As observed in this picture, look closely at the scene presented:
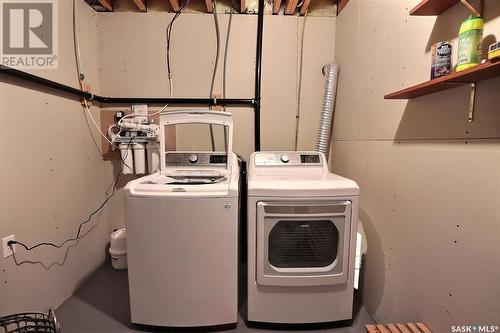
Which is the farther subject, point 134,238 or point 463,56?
point 134,238

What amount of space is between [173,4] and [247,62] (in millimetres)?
801

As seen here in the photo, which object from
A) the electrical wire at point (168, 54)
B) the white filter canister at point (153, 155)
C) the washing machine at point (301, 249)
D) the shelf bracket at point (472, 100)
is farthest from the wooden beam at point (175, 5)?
the shelf bracket at point (472, 100)

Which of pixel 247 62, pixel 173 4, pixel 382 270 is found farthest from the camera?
pixel 247 62

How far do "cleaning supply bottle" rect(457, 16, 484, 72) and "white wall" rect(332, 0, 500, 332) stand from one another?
0.23ft

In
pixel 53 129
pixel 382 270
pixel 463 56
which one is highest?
pixel 463 56

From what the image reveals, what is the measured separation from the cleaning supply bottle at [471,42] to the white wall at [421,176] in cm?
7

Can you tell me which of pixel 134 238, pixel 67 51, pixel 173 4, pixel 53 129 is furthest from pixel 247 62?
pixel 134 238

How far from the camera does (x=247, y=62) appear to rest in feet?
7.75

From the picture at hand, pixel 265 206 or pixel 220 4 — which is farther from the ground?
pixel 220 4

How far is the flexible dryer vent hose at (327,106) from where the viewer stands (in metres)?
2.22

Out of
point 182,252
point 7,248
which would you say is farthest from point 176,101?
point 7,248

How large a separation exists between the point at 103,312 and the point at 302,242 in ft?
4.70

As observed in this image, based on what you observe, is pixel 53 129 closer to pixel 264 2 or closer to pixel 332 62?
pixel 264 2

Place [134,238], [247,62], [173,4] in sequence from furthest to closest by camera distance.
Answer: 1. [247,62]
2. [173,4]
3. [134,238]
